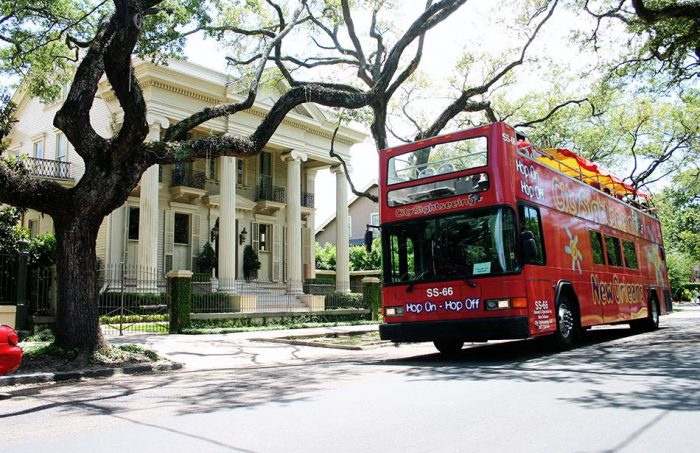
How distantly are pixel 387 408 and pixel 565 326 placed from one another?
21.5 feet

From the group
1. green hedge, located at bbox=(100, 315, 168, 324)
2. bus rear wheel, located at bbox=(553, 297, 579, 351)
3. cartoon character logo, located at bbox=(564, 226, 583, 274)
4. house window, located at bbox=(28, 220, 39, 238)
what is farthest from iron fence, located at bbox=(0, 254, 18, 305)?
cartoon character logo, located at bbox=(564, 226, 583, 274)

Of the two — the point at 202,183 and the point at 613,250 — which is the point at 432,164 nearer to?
the point at 613,250

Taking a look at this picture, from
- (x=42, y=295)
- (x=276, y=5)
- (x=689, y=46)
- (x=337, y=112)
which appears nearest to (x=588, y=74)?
(x=689, y=46)

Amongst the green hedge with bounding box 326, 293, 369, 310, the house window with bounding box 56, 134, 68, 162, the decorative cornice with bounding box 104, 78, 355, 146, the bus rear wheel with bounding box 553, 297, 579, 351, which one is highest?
the decorative cornice with bounding box 104, 78, 355, 146

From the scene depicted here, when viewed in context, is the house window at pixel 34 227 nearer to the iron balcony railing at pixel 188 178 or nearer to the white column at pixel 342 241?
the iron balcony railing at pixel 188 178

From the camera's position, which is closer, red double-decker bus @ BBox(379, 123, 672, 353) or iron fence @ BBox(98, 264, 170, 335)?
red double-decker bus @ BBox(379, 123, 672, 353)

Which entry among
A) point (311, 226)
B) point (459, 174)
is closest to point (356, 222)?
point (311, 226)

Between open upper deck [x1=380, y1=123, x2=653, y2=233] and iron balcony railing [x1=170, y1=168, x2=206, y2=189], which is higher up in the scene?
iron balcony railing [x1=170, y1=168, x2=206, y2=189]

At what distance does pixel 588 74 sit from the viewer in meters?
20.8

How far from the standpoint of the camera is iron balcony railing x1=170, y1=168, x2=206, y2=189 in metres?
25.7

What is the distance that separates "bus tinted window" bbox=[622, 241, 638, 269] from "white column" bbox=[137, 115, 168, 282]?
1603 cm

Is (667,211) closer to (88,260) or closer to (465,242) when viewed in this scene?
(465,242)

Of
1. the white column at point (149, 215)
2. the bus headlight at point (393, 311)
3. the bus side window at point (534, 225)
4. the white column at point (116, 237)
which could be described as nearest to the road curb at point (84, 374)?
the bus headlight at point (393, 311)

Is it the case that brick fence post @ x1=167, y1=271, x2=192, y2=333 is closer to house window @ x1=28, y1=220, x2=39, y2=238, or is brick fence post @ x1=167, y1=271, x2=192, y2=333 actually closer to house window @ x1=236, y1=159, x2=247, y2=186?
house window @ x1=236, y1=159, x2=247, y2=186
